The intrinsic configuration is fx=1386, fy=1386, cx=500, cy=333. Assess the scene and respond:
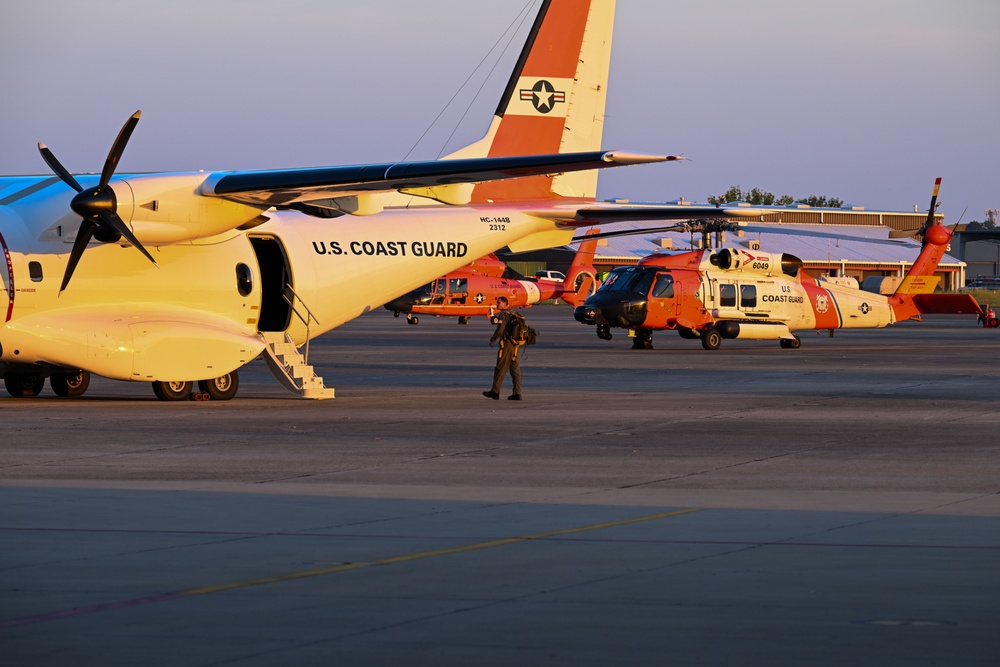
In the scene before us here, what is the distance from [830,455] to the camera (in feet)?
46.8

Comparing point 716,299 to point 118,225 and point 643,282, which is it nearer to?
point 643,282

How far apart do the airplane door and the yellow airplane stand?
2 centimetres

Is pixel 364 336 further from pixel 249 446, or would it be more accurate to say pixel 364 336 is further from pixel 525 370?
pixel 249 446

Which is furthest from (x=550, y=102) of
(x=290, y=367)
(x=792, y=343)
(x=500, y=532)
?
(x=500, y=532)

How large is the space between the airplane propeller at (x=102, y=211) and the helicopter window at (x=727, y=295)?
20.8m

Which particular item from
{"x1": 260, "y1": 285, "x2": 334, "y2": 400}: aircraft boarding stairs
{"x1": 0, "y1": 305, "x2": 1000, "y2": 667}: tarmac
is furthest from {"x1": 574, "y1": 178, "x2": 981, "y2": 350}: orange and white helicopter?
{"x1": 260, "y1": 285, "x2": 334, "y2": 400}: aircraft boarding stairs

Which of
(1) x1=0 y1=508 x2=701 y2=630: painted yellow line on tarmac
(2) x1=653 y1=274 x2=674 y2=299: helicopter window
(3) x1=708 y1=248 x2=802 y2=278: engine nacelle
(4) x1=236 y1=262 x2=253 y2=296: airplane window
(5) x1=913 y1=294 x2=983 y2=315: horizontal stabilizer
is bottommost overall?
(5) x1=913 y1=294 x2=983 y2=315: horizontal stabilizer

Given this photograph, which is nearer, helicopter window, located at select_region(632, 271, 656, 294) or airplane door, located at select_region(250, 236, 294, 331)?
airplane door, located at select_region(250, 236, 294, 331)

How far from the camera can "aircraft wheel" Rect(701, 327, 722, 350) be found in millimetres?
37000

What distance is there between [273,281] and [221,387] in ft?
6.44

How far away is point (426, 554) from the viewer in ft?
Answer: 27.6

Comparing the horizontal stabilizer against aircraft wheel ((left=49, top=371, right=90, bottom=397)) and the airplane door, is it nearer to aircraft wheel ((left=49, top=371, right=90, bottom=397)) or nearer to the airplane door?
the airplane door

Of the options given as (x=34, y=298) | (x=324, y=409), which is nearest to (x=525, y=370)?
(x=324, y=409)

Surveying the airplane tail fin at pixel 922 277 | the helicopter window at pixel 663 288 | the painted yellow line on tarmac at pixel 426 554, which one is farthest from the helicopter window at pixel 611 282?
the painted yellow line on tarmac at pixel 426 554
